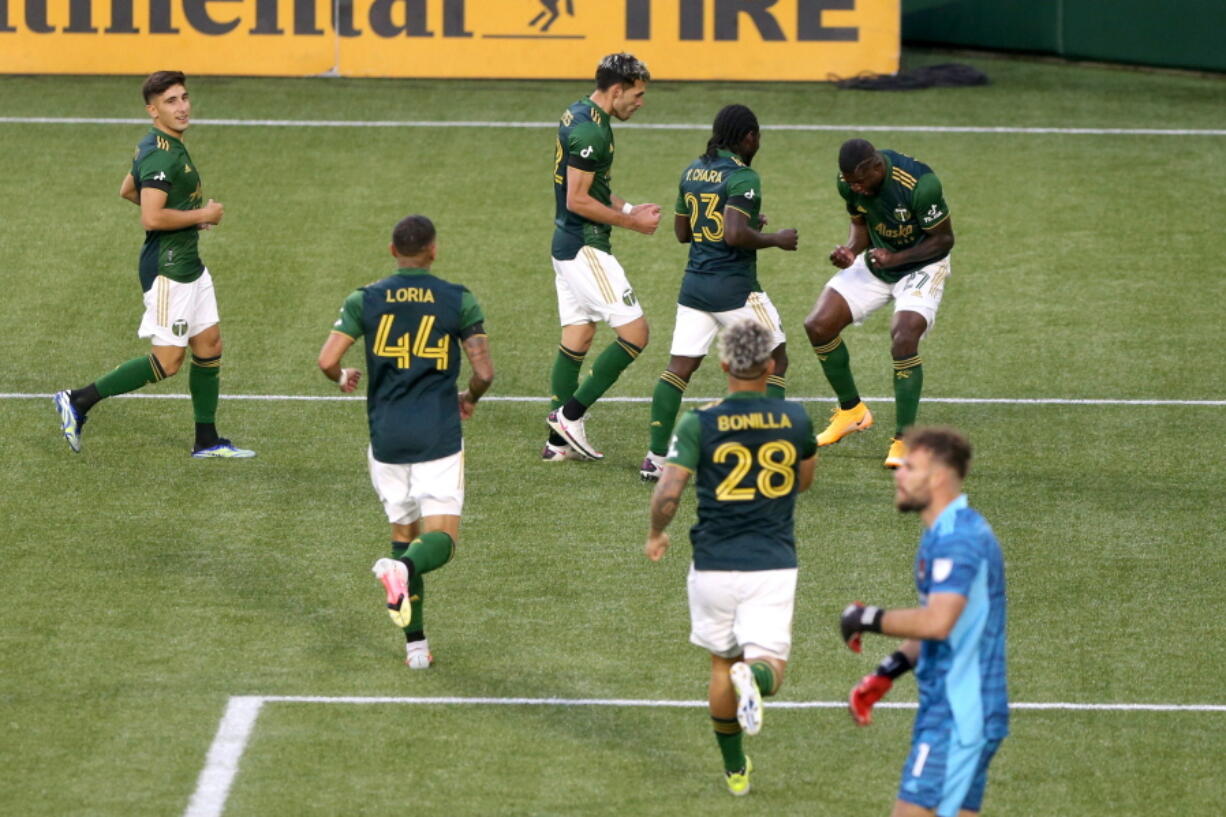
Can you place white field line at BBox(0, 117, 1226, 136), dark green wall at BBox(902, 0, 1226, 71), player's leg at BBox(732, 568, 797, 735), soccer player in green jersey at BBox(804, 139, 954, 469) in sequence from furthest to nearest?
dark green wall at BBox(902, 0, 1226, 71) → white field line at BBox(0, 117, 1226, 136) → soccer player in green jersey at BBox(804, 139, 954, 469) → player's leg at BBox(732, 568, 797, 735)

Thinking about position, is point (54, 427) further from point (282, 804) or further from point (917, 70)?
point (917, 70)

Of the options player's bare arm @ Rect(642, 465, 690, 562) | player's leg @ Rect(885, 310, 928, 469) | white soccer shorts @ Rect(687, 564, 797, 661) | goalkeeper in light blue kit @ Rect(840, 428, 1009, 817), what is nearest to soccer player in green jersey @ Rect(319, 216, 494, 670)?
player's bare arm @ Rect(642, 465, 690, 562)

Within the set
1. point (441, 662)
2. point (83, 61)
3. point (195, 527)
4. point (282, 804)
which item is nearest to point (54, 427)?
point (195, 527)

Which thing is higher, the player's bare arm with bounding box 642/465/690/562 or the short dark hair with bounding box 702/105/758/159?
the short dark hair with bounding box 702/105/758/159

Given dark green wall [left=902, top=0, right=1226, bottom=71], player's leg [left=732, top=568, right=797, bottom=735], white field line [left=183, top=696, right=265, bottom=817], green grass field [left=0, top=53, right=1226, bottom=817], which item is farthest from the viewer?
dark green wall [left=902, top=0, right=1226, bottom=71]

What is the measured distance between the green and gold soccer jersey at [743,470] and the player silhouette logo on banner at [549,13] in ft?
45.8

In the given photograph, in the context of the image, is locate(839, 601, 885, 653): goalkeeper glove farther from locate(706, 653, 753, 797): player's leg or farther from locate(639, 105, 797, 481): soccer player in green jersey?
locate(639, 105, 797, 481): soccer player in green jersey

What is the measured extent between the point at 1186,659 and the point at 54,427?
25.2 feet

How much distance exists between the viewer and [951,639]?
652cm

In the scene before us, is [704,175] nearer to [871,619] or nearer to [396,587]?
[396,587]

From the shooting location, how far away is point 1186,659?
955 cm

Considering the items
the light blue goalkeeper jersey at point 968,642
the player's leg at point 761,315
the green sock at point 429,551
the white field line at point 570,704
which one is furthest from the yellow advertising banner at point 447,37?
the light blue goalkeeper jersey at point 968,642

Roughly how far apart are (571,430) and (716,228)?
176cm

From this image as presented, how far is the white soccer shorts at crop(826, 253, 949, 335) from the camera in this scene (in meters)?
12.4
